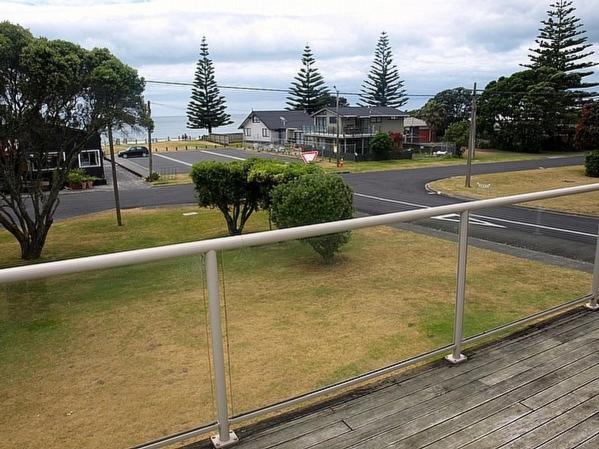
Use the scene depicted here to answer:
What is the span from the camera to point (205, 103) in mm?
70750

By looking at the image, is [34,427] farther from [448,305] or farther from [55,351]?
[448,305]

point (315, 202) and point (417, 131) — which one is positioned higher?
point (417, 131)

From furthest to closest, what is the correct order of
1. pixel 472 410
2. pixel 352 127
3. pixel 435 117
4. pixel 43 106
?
pixel 435 117 < pixel 352 127 < pixel 43 106 < pixel 472 410

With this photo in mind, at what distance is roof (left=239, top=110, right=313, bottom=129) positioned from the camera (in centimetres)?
6212

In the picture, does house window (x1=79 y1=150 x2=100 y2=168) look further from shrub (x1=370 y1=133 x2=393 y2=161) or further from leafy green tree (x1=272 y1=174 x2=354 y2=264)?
leafy green tree (x1=272 y1=174 x2=354 y2=264)

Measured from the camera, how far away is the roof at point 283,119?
62.1 metres

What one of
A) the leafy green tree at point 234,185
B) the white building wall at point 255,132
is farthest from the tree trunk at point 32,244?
the white building wall at point 255,132

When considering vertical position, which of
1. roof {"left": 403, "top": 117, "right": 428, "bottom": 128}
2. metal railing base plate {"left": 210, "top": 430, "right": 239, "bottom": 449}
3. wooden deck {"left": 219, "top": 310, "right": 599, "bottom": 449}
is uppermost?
roof {"left": 403, "top": 117, "right": 428, "bottom": 128}

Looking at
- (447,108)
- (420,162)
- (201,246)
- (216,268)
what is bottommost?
(420,162)

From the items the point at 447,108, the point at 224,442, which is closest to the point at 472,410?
the point at 224,442

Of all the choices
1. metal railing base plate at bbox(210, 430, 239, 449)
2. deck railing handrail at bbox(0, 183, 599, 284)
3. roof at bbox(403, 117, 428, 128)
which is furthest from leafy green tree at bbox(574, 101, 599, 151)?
metal railing base plate at bbox(210, 430, 239, 449)

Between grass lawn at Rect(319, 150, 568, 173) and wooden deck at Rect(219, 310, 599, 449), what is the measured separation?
32.8m

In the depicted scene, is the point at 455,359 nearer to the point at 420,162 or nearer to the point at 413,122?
the point at 420,162

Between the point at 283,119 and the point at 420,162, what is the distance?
26.0 meters
